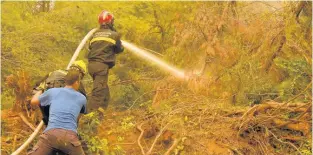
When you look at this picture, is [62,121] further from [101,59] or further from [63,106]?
[101,59]

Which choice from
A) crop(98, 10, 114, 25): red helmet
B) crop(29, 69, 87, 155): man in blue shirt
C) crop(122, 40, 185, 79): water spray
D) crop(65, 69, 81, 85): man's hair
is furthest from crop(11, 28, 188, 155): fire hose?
crop(65, 69, 81, 85): man's hair

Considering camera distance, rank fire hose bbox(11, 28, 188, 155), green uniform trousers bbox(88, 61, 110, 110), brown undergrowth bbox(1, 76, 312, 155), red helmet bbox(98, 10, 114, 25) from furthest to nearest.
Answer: red helmet bbox(98, 10, 114, 25) → green uniform trousers bbox(88, 61, 110, 110) → brown undergrowth bbox(1, 76, 312, 155) → fire hose bbox(11, 28, 188, 155)

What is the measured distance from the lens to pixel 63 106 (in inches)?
169

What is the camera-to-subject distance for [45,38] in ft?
33.8

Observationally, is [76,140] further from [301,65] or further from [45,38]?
[45,38]

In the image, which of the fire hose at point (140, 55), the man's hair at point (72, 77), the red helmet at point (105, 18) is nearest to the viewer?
the man's hair at point (72, 77)

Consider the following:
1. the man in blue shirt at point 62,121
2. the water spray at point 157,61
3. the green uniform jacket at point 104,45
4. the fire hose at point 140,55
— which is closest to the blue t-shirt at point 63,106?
the man in blue shirt at point 62,121

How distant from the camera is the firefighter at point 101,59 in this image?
21.3 feet

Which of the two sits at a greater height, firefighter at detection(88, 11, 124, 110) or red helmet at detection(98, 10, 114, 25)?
red helmet at detection(98, 10, 114, 25)

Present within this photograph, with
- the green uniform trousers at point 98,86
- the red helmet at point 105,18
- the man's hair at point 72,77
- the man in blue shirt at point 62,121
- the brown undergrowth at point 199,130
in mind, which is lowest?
the brown undergrowth at point 199,130

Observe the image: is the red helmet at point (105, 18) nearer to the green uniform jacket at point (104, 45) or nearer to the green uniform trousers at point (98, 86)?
the green uniform jacket at point (104, 45)

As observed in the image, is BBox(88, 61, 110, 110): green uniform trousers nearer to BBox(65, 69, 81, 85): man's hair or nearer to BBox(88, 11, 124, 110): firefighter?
BBox(88, 11, 124, 110): firefighter

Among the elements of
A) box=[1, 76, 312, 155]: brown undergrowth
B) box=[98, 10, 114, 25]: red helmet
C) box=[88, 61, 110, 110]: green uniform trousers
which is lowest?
box=[1, 76, 312, 155]: brown undergrowth

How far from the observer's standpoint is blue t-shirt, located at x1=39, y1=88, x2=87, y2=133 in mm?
4289
